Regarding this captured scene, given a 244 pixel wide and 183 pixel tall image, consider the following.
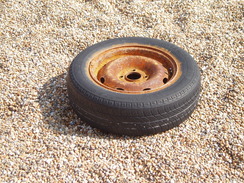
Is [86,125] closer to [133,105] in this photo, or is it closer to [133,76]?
[133,105]

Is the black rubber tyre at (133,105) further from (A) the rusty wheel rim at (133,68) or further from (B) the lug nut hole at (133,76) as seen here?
(B) the lug nut hole at (133,76)

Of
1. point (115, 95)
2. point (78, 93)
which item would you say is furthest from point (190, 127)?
point (78, 93)

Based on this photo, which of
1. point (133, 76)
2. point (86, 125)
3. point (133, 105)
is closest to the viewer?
point (133, 105)

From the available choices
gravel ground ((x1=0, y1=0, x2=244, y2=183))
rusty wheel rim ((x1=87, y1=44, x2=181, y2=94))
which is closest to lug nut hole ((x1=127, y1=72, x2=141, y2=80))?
rusty wheel rim ((x1=87, y1=44, x2=181, y2=94))

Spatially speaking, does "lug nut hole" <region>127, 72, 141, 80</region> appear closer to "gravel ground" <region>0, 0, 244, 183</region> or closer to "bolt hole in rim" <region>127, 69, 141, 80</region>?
"bolt hole in rim" <region>127, 69, 141, 80</region>

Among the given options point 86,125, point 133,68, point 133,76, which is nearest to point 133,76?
point 133,76

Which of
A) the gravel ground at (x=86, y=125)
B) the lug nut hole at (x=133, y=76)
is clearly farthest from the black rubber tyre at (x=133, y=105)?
the lug nut hole at (x=133, y=76)
